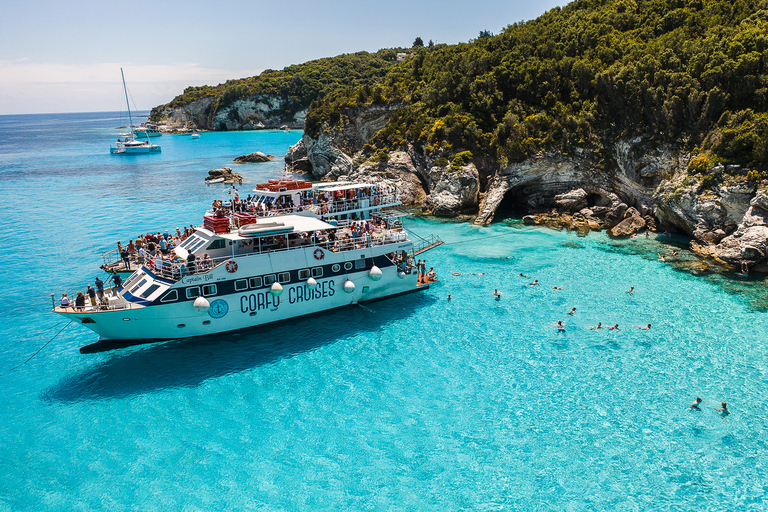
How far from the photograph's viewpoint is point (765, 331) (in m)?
25.0

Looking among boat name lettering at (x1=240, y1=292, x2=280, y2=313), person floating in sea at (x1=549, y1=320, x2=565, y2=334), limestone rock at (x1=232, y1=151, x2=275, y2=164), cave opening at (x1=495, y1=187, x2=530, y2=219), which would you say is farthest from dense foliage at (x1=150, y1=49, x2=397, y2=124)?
person floating in sea at (x1=549, y1=320, x2=565, y2=334)

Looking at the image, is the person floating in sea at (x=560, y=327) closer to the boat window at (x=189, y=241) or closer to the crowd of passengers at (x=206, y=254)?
the crowd of passengers at (x=206, y=254)

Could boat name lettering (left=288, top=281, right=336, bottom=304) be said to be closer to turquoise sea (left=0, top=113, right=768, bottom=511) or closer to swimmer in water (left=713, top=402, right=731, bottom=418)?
turquoise sea (left=0, top=113, right=768, bottom=511)

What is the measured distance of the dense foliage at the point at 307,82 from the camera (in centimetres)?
Answer: 16350

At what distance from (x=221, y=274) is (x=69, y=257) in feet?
73.4

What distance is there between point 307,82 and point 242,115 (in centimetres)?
2853

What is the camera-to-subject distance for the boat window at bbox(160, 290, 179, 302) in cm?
2277

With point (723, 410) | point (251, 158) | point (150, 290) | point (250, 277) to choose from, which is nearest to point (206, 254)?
point (250, 277)

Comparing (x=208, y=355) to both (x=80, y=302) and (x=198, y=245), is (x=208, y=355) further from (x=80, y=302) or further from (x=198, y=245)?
(x=80, y=302)

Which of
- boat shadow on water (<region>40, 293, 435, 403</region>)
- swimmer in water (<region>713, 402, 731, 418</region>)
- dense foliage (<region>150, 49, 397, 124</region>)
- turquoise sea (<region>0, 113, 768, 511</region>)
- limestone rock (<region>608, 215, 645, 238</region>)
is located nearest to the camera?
turquoise sea (<region>0, 113, 768, 511</region>)

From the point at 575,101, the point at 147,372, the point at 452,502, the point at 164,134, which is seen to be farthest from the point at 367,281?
the point at 164,134

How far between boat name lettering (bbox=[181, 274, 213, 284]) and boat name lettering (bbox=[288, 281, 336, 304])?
4558 millimetres

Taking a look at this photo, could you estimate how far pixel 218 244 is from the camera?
979 inches

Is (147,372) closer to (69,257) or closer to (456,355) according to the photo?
(456,355)
